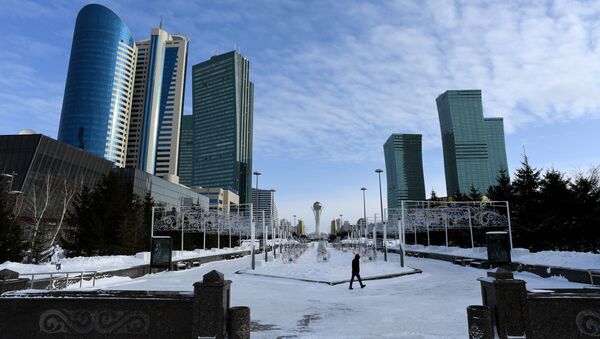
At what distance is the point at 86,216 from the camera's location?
1199 inches

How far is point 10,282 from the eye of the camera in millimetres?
8297

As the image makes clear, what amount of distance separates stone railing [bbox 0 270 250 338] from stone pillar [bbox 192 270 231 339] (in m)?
0.02

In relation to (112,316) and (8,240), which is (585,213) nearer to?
(112,316)

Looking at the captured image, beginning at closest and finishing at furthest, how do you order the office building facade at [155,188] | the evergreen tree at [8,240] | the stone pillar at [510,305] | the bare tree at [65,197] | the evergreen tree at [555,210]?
the stone pillar at [510,305] → the evergreen tree at [8,240] → the bare tree at [65,197] → the evergreen tree at [555,210] → the office building facade at [155,188]

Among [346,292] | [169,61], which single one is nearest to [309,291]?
[346,292]

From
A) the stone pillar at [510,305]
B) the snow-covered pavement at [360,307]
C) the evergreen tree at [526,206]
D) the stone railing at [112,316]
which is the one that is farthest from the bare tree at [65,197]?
the evergreen tree at [526,206]

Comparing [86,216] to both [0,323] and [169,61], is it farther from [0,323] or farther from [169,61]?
[169,61]

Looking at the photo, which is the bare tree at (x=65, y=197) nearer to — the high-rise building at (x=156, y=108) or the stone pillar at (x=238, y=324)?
the stone pillar at (x=238, y=324)

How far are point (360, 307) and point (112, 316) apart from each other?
312 inches

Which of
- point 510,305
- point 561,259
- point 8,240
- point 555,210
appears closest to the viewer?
point 510,305

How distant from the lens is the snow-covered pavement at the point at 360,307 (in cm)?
883

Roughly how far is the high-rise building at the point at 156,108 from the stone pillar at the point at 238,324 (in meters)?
180

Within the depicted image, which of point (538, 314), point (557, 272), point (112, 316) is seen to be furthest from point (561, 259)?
point (112, 316)

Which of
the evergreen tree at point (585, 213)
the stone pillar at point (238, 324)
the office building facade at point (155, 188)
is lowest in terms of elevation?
the stone pillar at point (238, 324)
